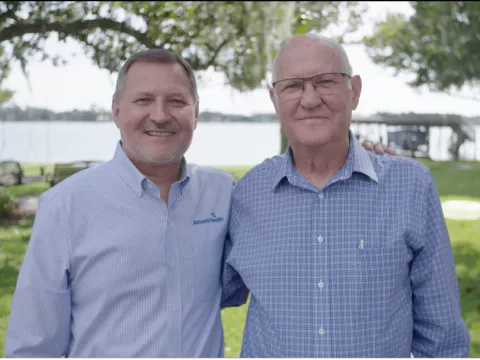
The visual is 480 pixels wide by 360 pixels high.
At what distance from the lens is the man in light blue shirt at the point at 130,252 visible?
2.17 meters

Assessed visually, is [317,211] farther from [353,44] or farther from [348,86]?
[353,44]

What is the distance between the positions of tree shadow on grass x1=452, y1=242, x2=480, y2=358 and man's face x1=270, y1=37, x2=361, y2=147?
4.10 meters

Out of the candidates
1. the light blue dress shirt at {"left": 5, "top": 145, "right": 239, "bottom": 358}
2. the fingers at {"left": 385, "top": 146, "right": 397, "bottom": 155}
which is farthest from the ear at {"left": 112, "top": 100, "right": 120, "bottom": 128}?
the fingers at {"left": 385, "top": 146, "right": 397, "bottom": 155}

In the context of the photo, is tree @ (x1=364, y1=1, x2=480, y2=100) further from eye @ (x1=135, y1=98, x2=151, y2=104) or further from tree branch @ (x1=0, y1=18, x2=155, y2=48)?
eye @ (x1=135, y1=98, x2=151, y2=104)

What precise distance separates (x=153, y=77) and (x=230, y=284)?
103 centimetres

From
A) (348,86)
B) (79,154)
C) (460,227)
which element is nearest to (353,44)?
(460,227)

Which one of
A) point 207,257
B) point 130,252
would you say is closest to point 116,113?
point 130,252

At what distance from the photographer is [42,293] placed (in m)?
2.16

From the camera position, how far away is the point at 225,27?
9.61 metres

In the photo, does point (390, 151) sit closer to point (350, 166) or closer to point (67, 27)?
point (350, 166)

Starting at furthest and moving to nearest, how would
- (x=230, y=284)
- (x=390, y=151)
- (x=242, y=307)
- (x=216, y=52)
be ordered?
(x=216, y=52) → (x=242, y=307) → (x=390, y=151) → (x=230, y=284)

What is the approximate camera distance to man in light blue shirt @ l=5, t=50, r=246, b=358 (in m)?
2.17

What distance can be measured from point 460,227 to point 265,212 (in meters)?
10.7

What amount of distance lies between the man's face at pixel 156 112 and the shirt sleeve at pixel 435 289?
3.55 feet
